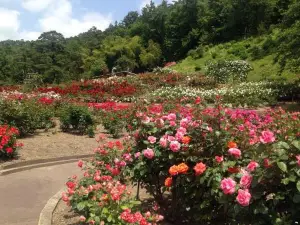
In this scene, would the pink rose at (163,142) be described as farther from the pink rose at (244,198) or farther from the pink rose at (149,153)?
the pink rose at (244,198)

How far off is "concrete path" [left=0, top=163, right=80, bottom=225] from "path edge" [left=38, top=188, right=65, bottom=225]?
128mm

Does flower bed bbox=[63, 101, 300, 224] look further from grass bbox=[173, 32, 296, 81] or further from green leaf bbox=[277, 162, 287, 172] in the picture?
grass bbox=[173, 32, 296, 81]

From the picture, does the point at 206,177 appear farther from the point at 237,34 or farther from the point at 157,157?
the point at 237,34

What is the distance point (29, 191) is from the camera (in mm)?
6586

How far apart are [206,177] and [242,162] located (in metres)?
0.39

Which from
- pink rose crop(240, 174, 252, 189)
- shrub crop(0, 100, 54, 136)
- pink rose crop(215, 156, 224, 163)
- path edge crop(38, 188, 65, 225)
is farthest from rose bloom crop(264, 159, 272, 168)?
shrub crop(0, 100, 54, 136)

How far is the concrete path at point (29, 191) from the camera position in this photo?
539cm

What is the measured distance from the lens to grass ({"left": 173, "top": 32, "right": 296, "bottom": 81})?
2662 centimetres

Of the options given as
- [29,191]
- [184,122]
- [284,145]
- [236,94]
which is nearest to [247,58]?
[236,94]

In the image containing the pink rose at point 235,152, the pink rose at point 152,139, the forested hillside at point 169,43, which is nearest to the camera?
the pink rose at point 235,152

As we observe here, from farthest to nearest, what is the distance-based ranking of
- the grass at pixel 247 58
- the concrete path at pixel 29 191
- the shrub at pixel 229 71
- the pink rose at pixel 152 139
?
the grass at pixel 247 58
the shrub at pixel 229 71
the concrete path at pixel 29 191
the pink rose at pixel 152 139

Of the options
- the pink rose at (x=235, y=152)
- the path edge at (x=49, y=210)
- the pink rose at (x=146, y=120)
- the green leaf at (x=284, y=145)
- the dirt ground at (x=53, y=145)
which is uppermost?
the pink rose at (x=146, y=120)

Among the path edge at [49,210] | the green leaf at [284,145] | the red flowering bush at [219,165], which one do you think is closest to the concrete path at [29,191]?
the path edge at [49,210]

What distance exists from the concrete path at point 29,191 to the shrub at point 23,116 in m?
2.61
